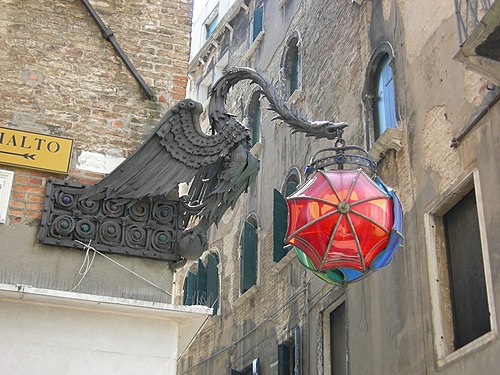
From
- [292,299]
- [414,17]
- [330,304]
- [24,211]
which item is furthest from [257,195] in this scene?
[24,211]

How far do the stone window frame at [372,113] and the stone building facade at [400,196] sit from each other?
0.02 meters

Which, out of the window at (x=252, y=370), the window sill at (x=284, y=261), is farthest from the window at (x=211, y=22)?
the window at (x=252, y=370)

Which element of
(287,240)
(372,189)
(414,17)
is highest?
(414,17)

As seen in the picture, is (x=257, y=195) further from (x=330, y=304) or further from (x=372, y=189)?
(x=372, y=189)

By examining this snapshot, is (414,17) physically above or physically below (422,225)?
above

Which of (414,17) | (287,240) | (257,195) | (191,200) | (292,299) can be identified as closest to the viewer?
(287,240)

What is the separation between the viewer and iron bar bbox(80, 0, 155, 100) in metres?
6.20

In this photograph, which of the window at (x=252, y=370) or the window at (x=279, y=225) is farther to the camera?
the window at (x=252, y=370)

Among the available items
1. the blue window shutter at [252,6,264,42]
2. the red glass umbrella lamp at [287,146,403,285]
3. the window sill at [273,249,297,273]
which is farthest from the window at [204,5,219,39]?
the red glass umbrella lamp at [287,146,403,285]

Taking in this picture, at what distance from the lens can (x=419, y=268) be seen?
904 cm

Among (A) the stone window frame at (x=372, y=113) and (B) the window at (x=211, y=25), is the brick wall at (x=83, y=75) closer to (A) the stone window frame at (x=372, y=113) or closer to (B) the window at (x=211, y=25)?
(A) the stone window frame at (x=372, y=113)

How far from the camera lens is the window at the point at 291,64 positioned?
15594 mm

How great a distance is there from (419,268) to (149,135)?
14.6ft

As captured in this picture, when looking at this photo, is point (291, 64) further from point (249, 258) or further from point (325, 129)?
point (325, 129)
